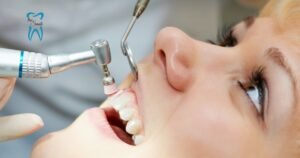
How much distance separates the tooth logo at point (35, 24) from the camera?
4.07ft

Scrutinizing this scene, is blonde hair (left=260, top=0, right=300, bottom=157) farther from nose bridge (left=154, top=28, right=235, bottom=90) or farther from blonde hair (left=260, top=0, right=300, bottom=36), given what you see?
nose bridge (left=154, top=28, right=235, bottom=90)

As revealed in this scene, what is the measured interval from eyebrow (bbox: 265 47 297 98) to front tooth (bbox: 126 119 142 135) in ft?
0.88

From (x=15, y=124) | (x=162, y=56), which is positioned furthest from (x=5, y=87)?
(x=162, y=56)

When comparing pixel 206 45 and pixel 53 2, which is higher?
pixel 53 2

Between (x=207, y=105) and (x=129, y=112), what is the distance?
0.18 m

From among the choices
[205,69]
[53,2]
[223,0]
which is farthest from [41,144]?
[223,0]

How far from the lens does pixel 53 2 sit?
4.10ft

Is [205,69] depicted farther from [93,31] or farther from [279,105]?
[93,31]

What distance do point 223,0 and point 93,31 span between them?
→ 0.42 m

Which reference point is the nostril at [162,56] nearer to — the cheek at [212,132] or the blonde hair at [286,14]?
the cheek at [212,132]

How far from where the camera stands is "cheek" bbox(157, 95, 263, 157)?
0.85 m

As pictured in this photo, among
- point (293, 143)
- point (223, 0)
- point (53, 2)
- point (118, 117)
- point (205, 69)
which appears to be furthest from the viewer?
point (223, 0)

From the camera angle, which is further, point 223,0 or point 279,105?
point 223,0

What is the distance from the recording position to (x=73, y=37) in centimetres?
129
